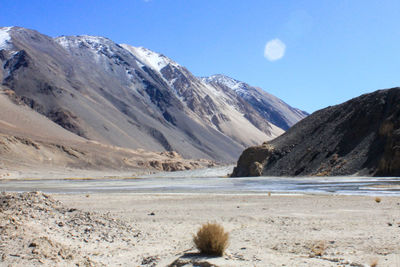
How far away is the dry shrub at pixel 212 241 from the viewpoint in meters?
8.63

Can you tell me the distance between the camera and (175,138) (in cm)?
17200

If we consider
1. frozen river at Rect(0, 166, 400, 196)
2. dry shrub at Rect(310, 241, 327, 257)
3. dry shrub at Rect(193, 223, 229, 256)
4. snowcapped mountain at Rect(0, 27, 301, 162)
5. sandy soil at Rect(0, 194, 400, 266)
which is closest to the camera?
sandy soil at Rect(0, 194, 400, 266)

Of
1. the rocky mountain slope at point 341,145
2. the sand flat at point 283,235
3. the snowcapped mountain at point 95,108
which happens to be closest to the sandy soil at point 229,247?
the sand flat at point 283,235

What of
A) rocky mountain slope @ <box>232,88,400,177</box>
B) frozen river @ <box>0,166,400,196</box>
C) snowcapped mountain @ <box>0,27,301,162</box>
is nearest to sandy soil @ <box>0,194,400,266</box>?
frozen river @ <box>0,166,400,196</box>

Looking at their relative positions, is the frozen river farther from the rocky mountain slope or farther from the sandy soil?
the sandy soil

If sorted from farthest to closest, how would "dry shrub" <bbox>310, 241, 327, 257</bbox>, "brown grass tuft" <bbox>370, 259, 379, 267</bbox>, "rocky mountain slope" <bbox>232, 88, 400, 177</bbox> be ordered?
"rocky mountain slope" <bbox>232, 88, 400, 177</bbox> < "dry shrub" <bbox>310, 241, 327, 257</bbox> < "brown grass tuft" <bbox>370, 259, 379, 267</bbox>

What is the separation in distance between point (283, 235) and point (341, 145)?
2033 inches

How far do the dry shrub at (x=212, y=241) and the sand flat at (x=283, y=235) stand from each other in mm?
222

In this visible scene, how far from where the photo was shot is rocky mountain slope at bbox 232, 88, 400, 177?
52781mm

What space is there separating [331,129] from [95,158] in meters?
70.1

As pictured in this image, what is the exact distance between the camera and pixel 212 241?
8.62 metres

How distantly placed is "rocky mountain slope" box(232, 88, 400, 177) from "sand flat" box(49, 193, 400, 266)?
121 ft

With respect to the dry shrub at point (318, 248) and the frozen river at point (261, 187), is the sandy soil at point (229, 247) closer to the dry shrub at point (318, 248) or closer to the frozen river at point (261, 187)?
the dry shrub at point (318, 248)

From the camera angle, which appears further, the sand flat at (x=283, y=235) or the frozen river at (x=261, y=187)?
the frozen river at (x=261, y=187)
